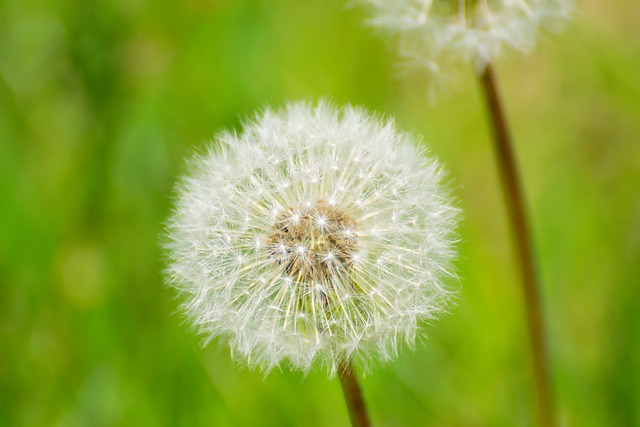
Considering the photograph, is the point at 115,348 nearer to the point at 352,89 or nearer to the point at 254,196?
the point at 254,196

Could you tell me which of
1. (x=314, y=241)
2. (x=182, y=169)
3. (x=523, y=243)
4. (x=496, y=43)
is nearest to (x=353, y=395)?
(x=314, y=241)

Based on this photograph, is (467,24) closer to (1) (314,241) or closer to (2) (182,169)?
(1) (314,241)

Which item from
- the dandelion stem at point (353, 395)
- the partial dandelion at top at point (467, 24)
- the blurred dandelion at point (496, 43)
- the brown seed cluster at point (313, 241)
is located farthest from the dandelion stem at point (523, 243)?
the dandelion stem at point (353, 395)

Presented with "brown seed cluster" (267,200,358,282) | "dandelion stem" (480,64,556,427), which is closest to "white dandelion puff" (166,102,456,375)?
"brown seed cluster" (267,200,358,282)

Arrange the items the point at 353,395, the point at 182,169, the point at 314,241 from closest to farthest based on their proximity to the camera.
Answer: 1. the point at 353,395
2. the point at 314,241
3. the point at 182,169

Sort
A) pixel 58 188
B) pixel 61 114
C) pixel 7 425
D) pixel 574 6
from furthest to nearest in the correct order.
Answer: pixel 61 114 < pixel 58 188 < pixel 7 425 < pixel 574 6

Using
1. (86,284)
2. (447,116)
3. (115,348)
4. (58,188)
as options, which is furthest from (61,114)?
(447,116)
